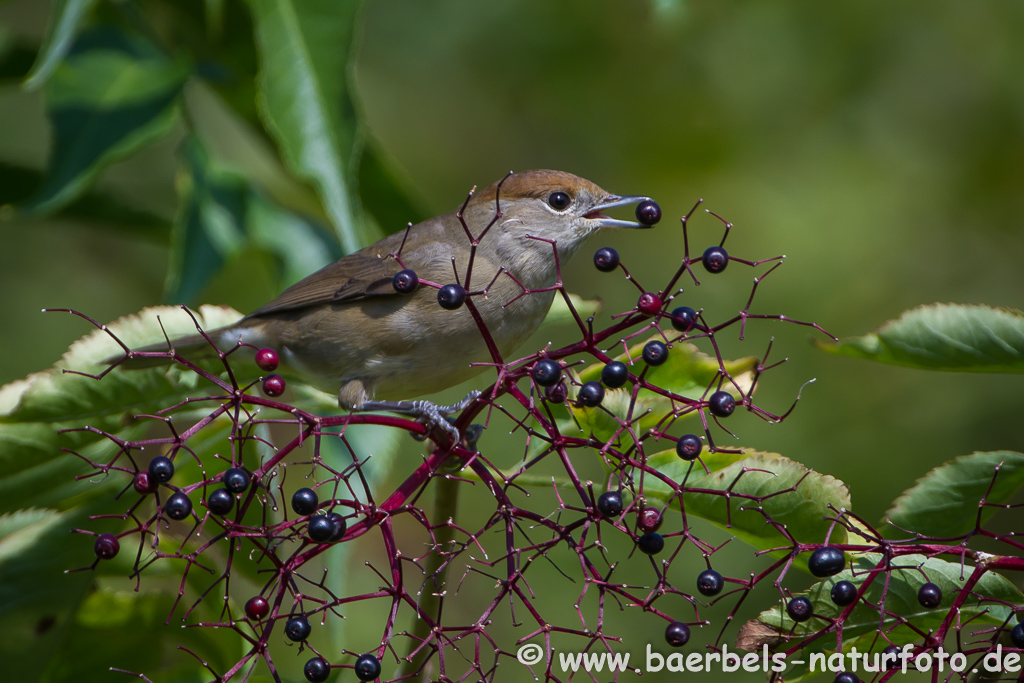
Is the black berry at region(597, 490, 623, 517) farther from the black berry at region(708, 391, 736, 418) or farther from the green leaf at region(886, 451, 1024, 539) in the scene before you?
the green leaf at region(886, 451, 1024, 539)

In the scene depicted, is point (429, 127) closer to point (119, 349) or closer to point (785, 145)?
point (785, 145)

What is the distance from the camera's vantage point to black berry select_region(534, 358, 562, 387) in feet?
7.05

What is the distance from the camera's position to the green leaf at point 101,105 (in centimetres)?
355

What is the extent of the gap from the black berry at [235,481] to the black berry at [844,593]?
150 cm

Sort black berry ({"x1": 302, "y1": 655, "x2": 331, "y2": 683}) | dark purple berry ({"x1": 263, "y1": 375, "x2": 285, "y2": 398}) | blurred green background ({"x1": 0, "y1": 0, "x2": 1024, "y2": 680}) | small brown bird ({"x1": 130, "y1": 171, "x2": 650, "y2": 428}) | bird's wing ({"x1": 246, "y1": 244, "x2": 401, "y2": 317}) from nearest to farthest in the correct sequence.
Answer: black berry ({"x1": 302, "y1": 655, "x2": 331, "y2": 683}), dark purple berry ({"x1": 263, "y1": 375, "x2": 285, "y2": 398}), small brown bird ({"x1": 130, "y1": 171, "x2": 650, "y2": 428}), bird's wing ({"x1": 246, "y1": 244, "x2": 401, "y2": 317}), blurred green background ({"x1": 0, "y1": 0, "x2": 1024, "y2": 680})

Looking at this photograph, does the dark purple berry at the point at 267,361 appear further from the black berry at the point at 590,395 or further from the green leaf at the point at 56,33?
the green leaf at the point at 56,33

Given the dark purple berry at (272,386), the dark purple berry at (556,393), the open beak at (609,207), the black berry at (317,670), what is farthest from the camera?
the open beak at (609,207)

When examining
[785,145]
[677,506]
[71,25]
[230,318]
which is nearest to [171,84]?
[71,25]

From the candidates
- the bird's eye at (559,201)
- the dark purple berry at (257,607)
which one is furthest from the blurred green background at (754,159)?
the dark purple berry at (257,607)

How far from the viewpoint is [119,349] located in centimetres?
309

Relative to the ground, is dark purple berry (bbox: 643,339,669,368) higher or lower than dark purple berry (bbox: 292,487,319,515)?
higher

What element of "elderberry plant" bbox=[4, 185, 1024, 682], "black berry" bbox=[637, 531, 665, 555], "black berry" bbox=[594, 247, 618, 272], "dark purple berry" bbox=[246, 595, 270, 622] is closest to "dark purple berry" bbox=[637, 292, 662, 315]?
"elderberry plant" bbox=[4, 185, 1024, 682]

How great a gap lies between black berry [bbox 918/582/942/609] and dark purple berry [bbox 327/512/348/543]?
4.82 feet

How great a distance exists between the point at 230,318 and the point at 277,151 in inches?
42.4
